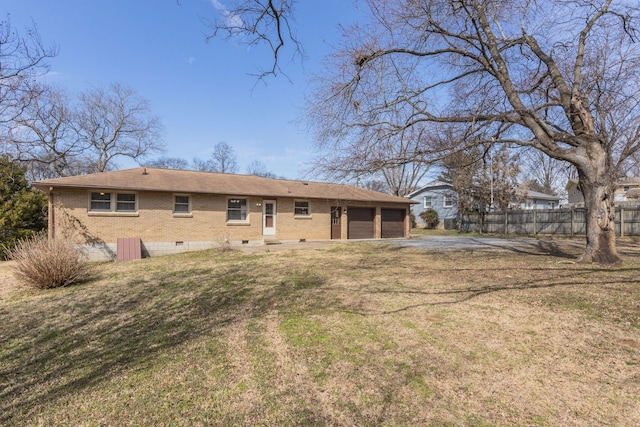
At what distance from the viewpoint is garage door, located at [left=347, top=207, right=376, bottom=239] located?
64.8 feet

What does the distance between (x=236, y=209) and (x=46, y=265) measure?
923 cm

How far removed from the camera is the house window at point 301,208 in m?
18.0

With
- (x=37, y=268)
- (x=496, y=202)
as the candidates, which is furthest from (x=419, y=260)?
(x=496, y=202)

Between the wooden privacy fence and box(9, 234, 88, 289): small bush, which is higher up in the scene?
the wooden privacy fence

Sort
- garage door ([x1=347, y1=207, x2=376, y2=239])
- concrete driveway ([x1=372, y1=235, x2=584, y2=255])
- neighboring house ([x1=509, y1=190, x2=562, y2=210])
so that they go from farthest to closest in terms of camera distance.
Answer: neighboring house ([x1=509, y1=190, x2=562, y2=210]) < garage door ([x1=347, y1=207, x2=376, y2=239]) < concrete driveway ([x1=372, y1=235, x2=584, y2=255])

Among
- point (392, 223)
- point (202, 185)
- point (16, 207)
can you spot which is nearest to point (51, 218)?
point (16, 207)

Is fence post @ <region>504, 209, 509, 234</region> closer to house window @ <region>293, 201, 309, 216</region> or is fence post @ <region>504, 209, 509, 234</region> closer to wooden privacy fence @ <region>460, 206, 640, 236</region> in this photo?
wooden privacy fence @ <region>460, 206, 640, 236</region>

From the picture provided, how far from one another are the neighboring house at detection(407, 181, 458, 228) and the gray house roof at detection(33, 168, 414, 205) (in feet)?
40.3

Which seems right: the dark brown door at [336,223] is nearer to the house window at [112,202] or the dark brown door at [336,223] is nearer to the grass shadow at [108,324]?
the house window at [112,202]

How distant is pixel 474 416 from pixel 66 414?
344cm

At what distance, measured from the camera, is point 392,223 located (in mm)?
21406

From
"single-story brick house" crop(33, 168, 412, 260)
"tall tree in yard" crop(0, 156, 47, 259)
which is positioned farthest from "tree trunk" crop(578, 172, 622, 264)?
"tall tree in yard" crop(0, 156, 47, 259)

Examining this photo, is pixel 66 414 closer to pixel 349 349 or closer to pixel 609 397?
pixel 349 349

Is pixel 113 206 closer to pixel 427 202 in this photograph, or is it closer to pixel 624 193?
pixel 427 202
